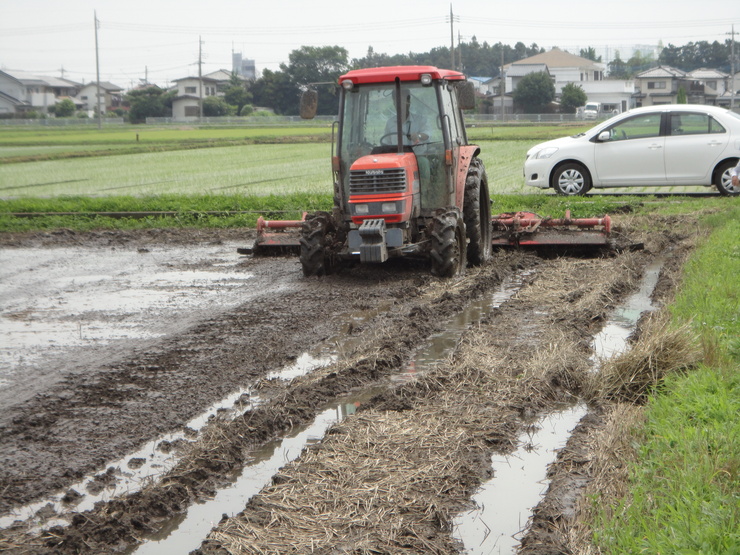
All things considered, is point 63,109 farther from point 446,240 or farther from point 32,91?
point 446,240

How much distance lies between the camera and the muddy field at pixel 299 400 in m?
4.40

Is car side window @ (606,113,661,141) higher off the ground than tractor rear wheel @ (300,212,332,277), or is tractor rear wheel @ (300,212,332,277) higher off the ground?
car side window @ (606,113,661,141)

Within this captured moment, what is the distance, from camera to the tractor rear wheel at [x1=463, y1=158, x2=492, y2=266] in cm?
1109

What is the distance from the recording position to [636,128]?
1728 cm

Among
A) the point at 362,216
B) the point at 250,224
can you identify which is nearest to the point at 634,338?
the point at 362,216

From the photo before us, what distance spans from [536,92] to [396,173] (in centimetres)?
6812

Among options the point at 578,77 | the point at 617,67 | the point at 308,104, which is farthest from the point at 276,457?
the point at 617,67

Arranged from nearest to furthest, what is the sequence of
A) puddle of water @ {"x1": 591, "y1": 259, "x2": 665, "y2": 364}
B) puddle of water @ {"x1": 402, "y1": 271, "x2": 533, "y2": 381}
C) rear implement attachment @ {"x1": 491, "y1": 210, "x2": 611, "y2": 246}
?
1. puddle of water @ {"x1": 402, "y1": 271, "x2": 533, "y2": 381}
2. puddle of water @ {"x1": 591, "y1": 259, "x2": 665, "y2": 364}
3. rear implement attachment @ {"x1": 491, "y1": 210, "x2": 611, "y2": 246}

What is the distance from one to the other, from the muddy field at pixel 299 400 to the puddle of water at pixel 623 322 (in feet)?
0.32

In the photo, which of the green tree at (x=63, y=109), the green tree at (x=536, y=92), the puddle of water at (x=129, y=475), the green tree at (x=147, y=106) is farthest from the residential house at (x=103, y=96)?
the puddle of water at (x=129, y=475)

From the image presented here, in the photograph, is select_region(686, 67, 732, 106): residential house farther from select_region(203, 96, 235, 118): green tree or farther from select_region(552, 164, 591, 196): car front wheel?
select_region(552, 164, 591, 196): car front wheel

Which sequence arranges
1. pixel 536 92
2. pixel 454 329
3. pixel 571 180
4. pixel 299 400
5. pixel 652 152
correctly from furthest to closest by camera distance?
1. pixel 536 92
2. pixel 571 180
3. pixel 652 152
4. pixel 454 329
5. pixel 299 400

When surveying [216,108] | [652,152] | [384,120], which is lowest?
[652,152]

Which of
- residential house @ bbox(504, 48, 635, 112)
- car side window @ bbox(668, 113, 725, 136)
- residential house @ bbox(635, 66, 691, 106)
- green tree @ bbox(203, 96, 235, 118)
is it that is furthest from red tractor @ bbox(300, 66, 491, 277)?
residential house @ bbox(635, 66, 691, 106)
